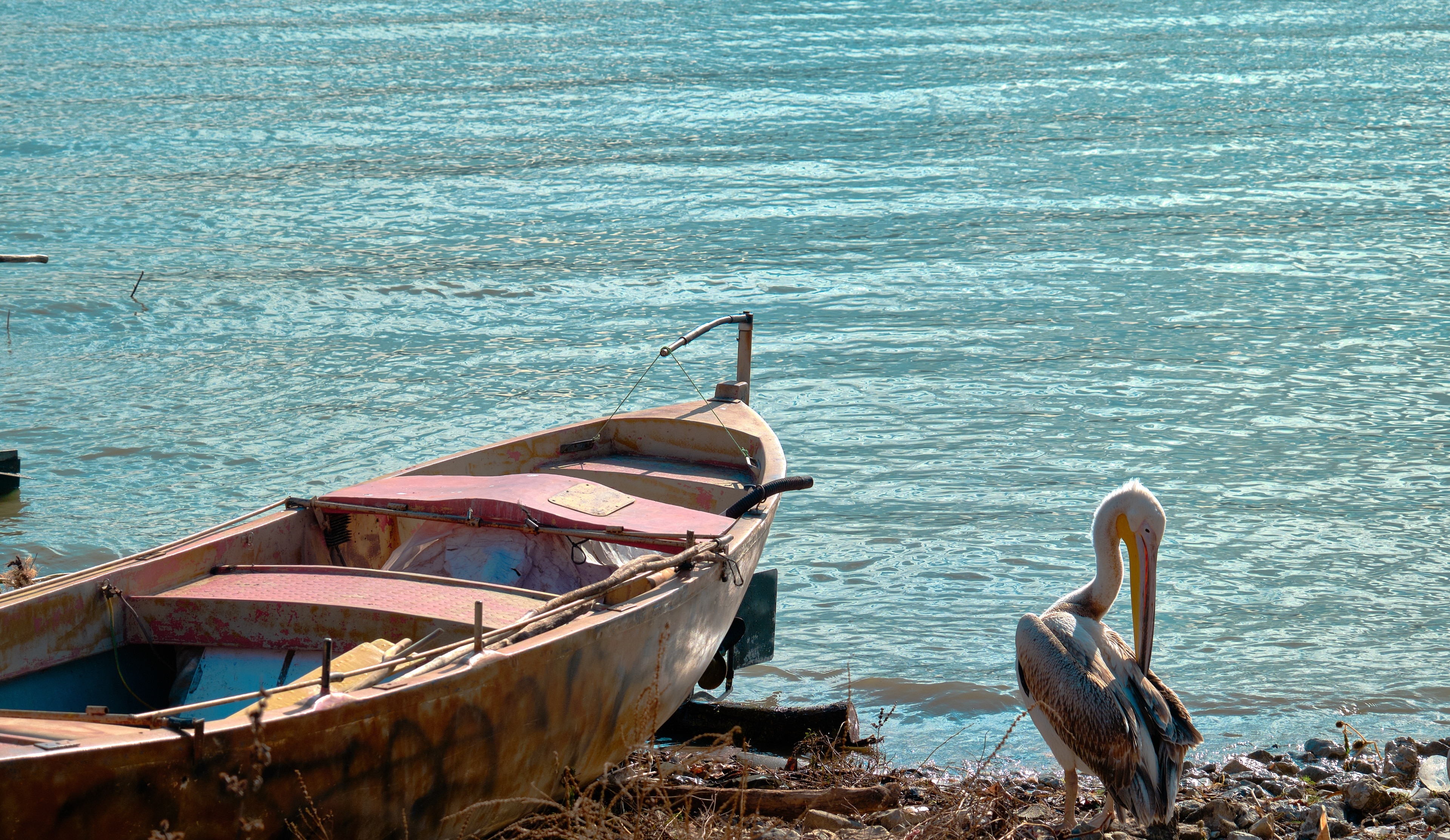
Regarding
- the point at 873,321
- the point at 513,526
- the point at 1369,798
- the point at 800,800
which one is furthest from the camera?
the point at 873,321

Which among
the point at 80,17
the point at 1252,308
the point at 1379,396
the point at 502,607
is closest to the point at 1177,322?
the point at 1252,308

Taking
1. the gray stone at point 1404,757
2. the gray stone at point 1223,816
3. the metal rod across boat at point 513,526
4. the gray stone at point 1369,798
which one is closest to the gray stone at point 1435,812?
the gray stone at point 1369,798

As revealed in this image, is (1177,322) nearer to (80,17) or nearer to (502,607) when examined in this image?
(502,607)

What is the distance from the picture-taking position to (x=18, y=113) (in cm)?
3064

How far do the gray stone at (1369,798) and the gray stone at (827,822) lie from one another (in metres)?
2.20

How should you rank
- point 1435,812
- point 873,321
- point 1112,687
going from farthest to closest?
point 873,321, point 1435,812, point 1112,687

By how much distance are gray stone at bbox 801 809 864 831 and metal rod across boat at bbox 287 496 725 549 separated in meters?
1.34

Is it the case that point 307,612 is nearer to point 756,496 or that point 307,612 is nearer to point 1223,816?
point 756,496

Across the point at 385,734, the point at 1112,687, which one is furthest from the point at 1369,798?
the point at 385,734

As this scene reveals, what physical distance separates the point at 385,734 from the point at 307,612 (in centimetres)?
125

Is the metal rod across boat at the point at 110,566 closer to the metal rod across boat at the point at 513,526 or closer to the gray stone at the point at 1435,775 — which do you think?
the metal rod across boat at the point at 513,526

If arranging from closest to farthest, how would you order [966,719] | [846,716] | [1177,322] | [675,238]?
[846,716], [966,719], [1177,322], [675,238]

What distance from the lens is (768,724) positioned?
285 inches

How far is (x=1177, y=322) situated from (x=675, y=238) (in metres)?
7.40
